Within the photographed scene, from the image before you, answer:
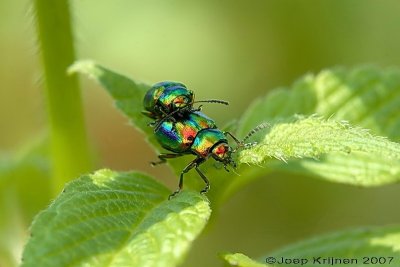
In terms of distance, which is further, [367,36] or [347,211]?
[367,36]

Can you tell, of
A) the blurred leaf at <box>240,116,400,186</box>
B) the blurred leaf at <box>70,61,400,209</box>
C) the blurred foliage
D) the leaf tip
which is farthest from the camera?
the blurred foliage

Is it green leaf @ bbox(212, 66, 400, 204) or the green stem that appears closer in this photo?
the green stem

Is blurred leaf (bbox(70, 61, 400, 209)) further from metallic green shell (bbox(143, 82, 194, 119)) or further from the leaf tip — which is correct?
metallic green shell (bbox(143, 82, 194, 119))

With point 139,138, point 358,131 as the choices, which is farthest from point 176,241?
point 139,138

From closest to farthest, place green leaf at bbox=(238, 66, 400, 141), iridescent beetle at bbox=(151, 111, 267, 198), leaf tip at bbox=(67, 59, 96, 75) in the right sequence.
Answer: iridescent beetle at bbox=(151, 111, 267, 198)
leaf tip at bbox=(67, 59, 96, 75)
green leaf at bbox=(238, 66, 400, 141)

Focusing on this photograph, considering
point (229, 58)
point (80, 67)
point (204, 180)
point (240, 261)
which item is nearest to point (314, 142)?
point (240, 261)

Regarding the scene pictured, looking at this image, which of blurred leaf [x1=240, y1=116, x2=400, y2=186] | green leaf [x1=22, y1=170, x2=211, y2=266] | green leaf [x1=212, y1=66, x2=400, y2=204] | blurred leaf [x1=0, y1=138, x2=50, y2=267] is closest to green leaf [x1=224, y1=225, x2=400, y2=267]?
green leaf [x1=212, y1=66, x2=400, y2=204]

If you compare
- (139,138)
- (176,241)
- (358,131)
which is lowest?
(176,241)

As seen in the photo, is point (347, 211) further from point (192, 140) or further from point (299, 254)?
point (192, 140)

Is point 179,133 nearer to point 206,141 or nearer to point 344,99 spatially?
point 206,141
